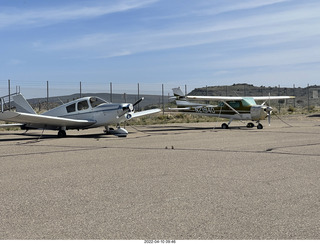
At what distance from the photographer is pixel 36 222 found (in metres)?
4.35

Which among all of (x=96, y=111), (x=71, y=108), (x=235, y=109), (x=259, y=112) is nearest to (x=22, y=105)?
(x=71, y=108)

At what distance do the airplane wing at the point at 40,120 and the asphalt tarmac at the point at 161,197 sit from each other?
529 cm

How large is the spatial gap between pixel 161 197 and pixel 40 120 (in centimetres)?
1161

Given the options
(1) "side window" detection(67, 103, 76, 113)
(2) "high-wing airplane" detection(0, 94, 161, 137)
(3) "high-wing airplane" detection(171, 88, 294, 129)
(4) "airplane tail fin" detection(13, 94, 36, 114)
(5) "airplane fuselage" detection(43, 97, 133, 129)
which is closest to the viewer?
(2) "high-wing airplane" detection(0, 94, 161, 137)

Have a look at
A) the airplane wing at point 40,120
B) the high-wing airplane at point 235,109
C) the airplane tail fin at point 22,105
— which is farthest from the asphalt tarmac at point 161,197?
the high-wing airplane at point 235,109

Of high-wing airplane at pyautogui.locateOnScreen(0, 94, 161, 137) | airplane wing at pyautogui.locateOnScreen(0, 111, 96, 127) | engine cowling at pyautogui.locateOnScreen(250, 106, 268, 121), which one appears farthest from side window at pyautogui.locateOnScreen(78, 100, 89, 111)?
engine cowling at pyautogui.locateOnScreen(250, 106, 268, 121)

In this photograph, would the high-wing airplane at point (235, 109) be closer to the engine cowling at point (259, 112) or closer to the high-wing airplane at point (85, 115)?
the engine cowling at point (259, 112)

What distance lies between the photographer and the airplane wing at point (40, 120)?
1467 cm

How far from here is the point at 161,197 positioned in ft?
18.0

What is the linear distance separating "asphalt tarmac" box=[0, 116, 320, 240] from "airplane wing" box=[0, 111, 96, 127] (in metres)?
5.29

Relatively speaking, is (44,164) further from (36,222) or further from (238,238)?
(238,238)

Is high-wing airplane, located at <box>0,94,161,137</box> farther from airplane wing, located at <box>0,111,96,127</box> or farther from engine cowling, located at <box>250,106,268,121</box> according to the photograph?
engine cowling, located at <box>250,106,268,121</box>

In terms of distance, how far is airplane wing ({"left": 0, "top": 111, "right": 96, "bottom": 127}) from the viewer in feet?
48.1
